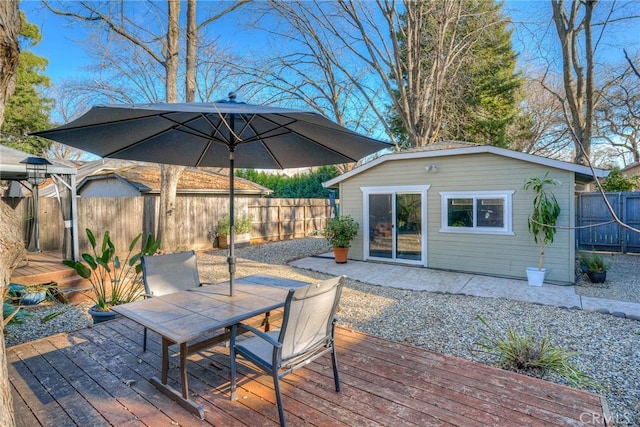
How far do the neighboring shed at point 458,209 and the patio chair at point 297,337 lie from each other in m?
5.97

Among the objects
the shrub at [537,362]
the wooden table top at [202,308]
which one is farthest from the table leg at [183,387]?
the shrub at [537,362]

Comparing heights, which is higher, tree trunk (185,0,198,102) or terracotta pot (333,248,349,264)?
tree trunk (185,0,198,102)

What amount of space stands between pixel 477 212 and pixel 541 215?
1332 millimetres

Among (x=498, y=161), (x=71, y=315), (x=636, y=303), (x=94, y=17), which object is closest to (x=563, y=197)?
(x=498, y=161)

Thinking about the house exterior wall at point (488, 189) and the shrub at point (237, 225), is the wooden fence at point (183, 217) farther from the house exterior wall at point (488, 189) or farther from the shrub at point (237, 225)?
the house exterior wall at point (488, 189)

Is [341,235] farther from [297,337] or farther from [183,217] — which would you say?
[297,337]

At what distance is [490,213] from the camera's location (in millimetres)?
7387

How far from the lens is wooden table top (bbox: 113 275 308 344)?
235 cm

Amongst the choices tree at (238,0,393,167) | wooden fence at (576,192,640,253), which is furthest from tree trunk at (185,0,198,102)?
wooden fence at (576,192,640,253)

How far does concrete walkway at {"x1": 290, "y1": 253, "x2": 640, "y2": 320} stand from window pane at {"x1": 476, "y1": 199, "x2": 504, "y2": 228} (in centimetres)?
119

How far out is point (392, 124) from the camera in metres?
16.6

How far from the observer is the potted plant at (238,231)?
38.1 ft

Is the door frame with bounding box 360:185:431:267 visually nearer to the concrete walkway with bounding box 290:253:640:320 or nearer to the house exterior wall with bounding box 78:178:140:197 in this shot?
the concrete walkway with bounding box 290:253:640:320

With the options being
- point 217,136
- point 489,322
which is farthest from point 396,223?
point 217,136
